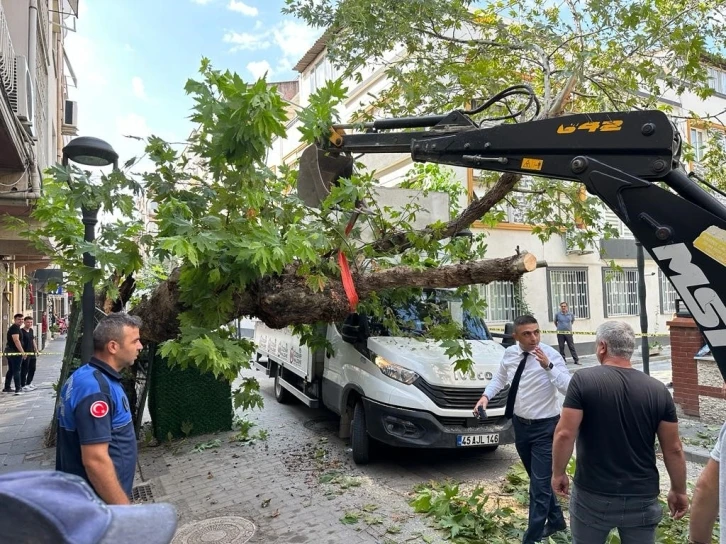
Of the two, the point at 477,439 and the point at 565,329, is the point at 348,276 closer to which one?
the point at 477,439

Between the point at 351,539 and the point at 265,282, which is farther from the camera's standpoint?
the point at 265,282

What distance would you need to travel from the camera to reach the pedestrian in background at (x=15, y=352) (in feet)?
38.9

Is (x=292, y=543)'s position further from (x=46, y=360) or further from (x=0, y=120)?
(x=46, y=360)

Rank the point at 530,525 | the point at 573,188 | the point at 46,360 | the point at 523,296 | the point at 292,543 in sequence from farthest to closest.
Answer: the point at 46,360 < the point at 523,296 < the point at 573,188 < the point at 292,543 < the point at 530,525

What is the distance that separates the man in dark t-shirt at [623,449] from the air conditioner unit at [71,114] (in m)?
18.8

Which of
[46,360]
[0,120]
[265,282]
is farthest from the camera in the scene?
[46,360]

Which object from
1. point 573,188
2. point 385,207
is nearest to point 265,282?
point 385,207

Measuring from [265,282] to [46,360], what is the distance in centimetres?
1954

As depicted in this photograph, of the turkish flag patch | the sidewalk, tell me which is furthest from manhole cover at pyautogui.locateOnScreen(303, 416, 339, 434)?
the turkish flag patch

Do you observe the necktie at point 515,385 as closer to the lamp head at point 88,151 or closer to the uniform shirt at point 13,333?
the lamp head at point 88,151

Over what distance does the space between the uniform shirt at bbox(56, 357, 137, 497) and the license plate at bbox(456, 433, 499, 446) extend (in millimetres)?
3705

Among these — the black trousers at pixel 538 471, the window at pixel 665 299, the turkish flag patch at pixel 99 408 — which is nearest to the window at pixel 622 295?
the window at pixel 665 299

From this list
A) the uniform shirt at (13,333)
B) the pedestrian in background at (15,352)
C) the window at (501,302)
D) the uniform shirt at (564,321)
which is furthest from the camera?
the window at (501,302)

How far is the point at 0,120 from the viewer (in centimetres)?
577
